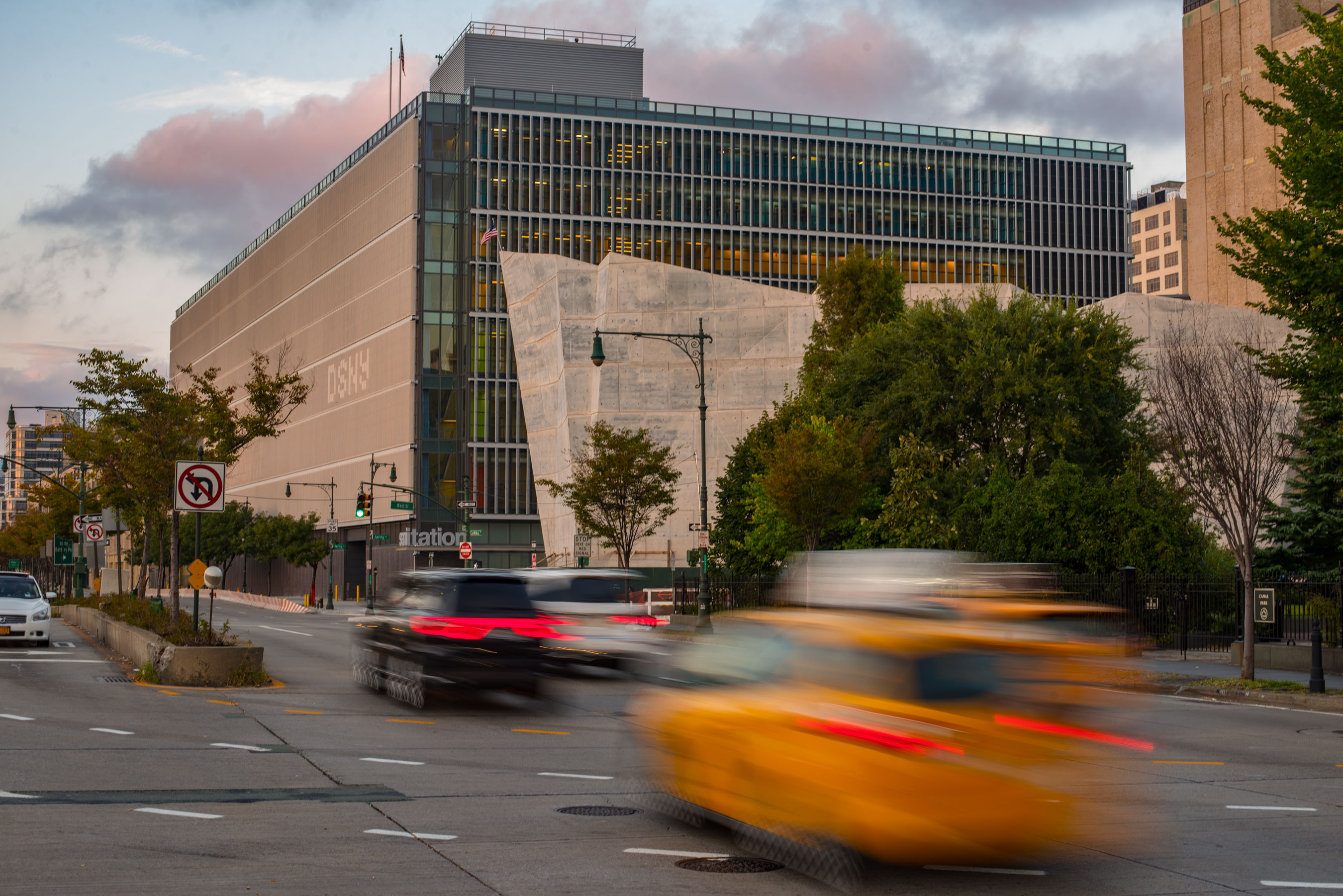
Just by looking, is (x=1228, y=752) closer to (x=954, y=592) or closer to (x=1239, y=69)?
(x=954, y=592)

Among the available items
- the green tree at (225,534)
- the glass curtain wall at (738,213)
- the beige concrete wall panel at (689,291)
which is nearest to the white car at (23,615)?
the beige concrete wall panel at (689,291)

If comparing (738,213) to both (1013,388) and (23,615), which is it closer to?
(1013,388)

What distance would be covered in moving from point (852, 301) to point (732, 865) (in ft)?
181

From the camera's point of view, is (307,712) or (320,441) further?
(320,441)

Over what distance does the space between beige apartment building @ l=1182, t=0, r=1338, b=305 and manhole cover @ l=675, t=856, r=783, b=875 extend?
112 metres

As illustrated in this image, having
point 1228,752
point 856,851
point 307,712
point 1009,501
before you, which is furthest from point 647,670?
point 1009,501

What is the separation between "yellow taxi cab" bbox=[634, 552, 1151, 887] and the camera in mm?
7148

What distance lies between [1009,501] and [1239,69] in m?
95.3

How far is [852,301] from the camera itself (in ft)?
203

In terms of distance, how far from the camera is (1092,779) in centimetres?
912

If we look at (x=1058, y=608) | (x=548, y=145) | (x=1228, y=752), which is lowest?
(x=1228, y=752)

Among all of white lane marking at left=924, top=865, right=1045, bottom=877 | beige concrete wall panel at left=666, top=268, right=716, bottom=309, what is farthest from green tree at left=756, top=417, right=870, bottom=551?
white lane marking at left=924, top=865, right=1045, bottom=877

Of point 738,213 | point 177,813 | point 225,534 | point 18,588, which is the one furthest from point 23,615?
point 225,534

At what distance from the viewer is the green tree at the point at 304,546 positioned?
98312 millimetres
